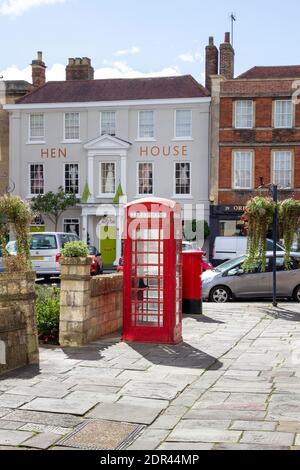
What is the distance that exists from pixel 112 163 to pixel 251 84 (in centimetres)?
872

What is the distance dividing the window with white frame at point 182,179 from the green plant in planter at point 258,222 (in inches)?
778

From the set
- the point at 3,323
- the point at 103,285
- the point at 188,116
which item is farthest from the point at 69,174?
the point at 3,323

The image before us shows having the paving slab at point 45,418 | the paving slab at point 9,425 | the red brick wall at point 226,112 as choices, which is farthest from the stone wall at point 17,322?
the red brick wall at point 226,112

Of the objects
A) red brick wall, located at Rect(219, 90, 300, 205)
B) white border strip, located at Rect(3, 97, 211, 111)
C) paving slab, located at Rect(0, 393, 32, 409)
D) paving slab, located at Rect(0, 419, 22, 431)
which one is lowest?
paving slab, located at Rect(0, 393, 32, 409)

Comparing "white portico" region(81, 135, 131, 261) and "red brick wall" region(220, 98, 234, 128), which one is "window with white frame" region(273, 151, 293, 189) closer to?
"red brick wall" region(220, 98, 234, 128)

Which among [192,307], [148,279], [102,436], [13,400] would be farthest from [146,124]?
[102,436]

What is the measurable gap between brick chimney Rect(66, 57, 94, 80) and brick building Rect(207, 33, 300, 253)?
→ 28.5ft

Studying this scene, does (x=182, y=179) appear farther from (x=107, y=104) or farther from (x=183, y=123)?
(x=107, y=104)

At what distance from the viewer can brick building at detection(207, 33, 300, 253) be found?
35.0 m

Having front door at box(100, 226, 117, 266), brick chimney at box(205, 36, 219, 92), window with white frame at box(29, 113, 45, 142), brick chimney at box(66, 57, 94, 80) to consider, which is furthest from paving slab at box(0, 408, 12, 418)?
brick chimney at box(66, 57, 94, 80)

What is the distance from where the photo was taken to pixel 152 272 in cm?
1053

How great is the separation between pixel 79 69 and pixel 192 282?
28.7 metres

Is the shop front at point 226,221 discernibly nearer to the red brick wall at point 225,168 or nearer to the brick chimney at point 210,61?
the red brick wall at point 225,168
